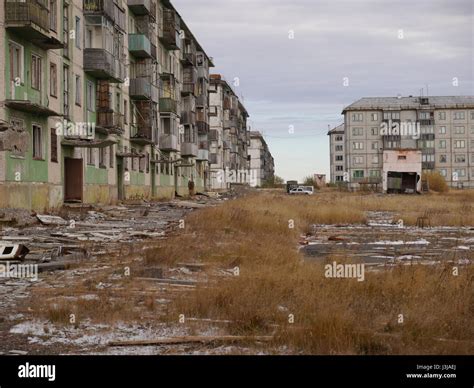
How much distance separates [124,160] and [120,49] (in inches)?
256

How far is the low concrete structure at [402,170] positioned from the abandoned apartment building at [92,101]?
17381 mm

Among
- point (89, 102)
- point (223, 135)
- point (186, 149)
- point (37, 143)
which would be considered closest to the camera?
point (37, 143)

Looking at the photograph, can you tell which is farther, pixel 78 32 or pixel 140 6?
pixel 140 6

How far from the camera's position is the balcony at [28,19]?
22.7m

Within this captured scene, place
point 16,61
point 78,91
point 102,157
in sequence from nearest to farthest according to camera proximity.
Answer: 1. point 16,61
2. point 78,91
3. point 102,157

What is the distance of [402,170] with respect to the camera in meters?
59.7

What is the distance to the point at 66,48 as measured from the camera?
29.5m

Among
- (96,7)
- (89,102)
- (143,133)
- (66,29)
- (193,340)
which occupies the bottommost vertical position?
(193,340)

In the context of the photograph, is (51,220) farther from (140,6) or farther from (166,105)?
(166,105)

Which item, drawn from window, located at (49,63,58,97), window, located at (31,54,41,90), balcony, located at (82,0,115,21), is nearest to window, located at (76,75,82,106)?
window, located at (49,63,58,97)

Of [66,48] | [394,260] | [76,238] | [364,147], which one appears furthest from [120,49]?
[364,147]

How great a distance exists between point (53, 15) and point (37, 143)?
5672 mm

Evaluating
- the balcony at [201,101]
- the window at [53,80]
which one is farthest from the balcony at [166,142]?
the window at [53,80]

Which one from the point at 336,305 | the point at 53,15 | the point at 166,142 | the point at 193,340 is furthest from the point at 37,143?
the point at 166,142
